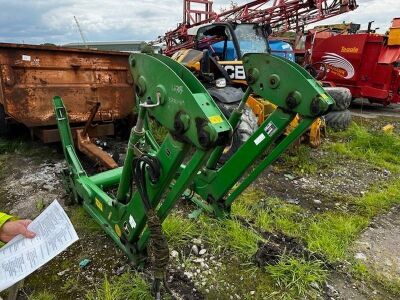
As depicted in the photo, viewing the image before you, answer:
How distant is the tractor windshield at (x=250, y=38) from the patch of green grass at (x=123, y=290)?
411cm

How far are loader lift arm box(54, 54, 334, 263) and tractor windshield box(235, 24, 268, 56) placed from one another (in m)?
2.93

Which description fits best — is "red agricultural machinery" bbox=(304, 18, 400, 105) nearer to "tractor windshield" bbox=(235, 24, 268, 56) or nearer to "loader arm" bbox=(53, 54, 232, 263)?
"tractor windshield" bbox=(235, 24, 268, 56)

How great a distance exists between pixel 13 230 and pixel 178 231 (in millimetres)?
1425

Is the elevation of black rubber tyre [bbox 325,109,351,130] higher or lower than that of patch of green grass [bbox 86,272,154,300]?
lower

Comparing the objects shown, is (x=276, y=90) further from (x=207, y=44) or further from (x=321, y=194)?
(x=207, y=44)

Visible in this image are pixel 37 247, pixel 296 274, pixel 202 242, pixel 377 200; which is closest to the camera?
pixel 37 247

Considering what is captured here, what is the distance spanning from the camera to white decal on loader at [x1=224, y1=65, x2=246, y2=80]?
16.0 ft

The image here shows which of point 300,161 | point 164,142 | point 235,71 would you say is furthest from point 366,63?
point 164,142

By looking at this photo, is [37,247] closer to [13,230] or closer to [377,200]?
[13,230]

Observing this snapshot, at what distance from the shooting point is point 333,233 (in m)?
2.97

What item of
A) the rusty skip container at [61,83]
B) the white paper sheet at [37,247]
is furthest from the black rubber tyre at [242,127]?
the white paper sheet at [37,247]

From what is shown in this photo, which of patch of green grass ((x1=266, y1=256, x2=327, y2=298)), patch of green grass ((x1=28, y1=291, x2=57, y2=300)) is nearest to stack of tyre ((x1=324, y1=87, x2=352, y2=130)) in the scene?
patch of green grass ((x1=266, y1=256, x2=327, y2=298))

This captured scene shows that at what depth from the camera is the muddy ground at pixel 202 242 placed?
2318mm

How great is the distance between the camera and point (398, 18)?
297 inches
